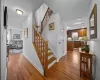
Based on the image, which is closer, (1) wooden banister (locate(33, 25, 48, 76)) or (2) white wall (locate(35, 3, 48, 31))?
A: (1) wooden banister (locate(33, 25, 48, 76))

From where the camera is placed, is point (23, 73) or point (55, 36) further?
point (55, 36)

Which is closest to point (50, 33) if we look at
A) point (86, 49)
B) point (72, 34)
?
point (86, 49)

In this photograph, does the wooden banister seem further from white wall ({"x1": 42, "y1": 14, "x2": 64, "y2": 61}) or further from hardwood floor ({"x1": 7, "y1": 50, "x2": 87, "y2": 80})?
white wall ({"x1": 42, "y1": 14, "x2": 64, "y2": 61})

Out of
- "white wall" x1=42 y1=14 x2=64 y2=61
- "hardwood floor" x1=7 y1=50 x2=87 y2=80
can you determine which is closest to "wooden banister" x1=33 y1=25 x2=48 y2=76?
"hardwood floor" x1=7 y1=50 x2=87 y2=80

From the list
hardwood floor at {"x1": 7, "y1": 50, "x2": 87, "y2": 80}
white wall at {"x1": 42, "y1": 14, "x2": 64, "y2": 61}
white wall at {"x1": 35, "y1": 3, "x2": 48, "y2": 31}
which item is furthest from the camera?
white wall at {"x1": 35, "y1": 3, "x2": 48, "y2": 31}

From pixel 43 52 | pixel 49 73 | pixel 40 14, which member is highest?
pixel 40 14

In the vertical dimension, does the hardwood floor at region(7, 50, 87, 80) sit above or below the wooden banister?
below

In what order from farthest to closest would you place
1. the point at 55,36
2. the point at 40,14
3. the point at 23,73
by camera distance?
the point at 40,14
the point at 55,36
the point at 23,73

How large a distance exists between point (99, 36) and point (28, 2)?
294cm

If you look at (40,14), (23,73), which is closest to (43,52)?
(23,73)

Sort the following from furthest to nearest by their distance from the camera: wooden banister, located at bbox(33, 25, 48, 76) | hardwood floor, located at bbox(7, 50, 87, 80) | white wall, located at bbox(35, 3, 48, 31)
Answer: white wall, located at bbox(35, 3, 48, 31), wooden banister, located at bbox(33, 25, 48, 76), hardwood floor, located at bbox(7, 50, 87, 80)

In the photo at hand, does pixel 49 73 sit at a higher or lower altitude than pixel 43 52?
lower

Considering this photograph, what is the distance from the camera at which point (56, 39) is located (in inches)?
172

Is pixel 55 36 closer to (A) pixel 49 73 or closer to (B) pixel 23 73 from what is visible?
(A) pixel 49 73
